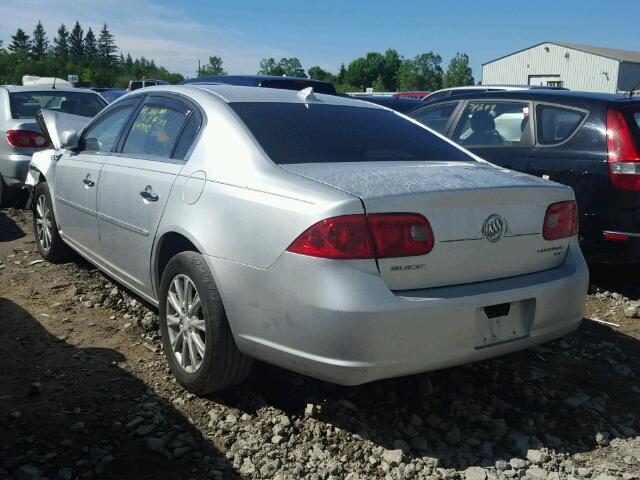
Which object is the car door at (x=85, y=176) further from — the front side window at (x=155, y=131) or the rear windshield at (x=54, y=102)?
the rear windshield at (x=54, y=102)

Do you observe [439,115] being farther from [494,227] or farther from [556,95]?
[494,227]

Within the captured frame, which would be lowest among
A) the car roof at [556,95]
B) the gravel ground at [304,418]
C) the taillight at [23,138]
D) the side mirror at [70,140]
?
the gravel ground at [304,418]

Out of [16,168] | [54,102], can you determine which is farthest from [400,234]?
[54,102]

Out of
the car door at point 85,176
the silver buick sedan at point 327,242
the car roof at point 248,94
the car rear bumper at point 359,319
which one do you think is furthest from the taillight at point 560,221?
the car door at point 85,176

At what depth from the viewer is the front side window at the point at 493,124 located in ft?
19.3

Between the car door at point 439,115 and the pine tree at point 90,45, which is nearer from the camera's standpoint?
the car door at point 439,115

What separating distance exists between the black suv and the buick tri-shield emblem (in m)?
2.42

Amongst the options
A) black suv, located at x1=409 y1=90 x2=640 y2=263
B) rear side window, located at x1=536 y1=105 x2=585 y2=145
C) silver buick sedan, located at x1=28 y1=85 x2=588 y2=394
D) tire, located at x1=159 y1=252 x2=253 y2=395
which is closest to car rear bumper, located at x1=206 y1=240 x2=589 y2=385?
→ silver buick sedan, located at x1=28 y1=85 x2=588 y2=394

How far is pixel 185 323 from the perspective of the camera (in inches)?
134

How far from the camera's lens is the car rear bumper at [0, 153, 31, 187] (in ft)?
25.9

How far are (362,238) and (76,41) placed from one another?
146644mm

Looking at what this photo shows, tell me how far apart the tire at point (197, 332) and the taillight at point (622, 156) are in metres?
3.29

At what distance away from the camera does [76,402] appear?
3.31 m

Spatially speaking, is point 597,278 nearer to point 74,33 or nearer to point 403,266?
point 403,266
